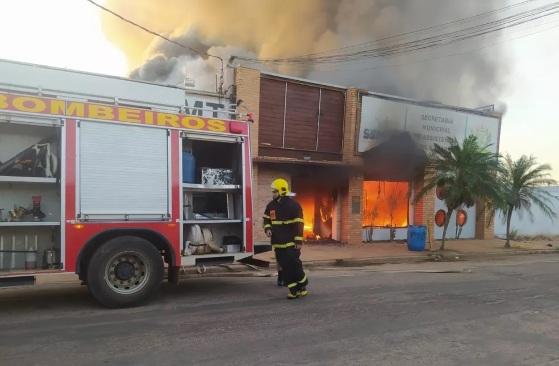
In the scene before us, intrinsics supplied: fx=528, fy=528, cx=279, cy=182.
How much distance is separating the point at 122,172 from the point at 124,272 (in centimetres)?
118

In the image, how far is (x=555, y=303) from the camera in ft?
23.1

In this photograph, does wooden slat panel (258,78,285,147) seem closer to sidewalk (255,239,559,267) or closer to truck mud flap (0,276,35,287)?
sidewalk (255,239,559,267)

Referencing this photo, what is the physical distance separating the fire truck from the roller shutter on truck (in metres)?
0.01

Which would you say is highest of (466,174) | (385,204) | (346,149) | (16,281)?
(346,149)

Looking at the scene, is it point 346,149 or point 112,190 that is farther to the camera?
point 346,149

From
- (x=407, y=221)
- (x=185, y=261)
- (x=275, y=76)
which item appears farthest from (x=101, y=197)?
(x=407, y=221)

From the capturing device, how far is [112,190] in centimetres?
621

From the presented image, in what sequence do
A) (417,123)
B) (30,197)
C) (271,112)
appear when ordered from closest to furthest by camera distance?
(30,197) < (271,112) < (417,123)

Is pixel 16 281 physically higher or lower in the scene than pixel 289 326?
higher

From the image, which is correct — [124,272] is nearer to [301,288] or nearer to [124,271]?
[124,271]

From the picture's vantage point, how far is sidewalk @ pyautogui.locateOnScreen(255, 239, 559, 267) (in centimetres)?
1177

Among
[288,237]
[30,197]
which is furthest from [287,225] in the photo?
[30,197]

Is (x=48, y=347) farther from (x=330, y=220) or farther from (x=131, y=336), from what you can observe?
(x=330, y=220)

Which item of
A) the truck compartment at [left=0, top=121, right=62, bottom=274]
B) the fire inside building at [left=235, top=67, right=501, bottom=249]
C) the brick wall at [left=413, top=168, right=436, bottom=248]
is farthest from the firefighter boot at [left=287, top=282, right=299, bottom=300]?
the brick wall at [left=413, top=168, right=436, bottom=248]
